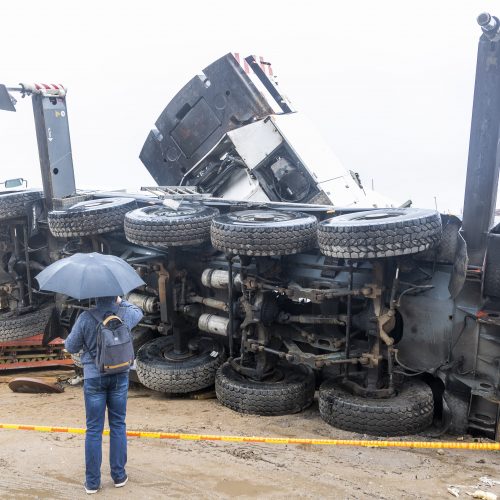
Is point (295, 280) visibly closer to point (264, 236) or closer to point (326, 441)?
point (264, 236)

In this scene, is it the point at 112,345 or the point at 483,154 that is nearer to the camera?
the point at 112,345

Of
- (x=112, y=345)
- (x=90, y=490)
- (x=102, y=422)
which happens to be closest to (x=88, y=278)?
(x=112, y=345)

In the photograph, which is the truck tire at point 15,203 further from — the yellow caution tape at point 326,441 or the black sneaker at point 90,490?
the black sneaker at point 90,490

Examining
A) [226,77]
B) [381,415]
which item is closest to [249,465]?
[381,415]

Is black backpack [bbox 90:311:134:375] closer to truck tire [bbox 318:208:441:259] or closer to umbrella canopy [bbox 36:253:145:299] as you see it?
umbrella canopy [bbox 36:253:145:299]

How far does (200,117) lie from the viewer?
763 centimetres

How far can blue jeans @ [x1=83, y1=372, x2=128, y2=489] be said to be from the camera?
3248 millimetres

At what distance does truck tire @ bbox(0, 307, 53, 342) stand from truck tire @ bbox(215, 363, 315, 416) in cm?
255

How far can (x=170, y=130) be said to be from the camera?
7.88 meters

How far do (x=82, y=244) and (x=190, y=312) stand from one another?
1.38 metres

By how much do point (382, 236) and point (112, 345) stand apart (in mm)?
1900

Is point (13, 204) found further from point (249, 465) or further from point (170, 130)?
point (249, 465)

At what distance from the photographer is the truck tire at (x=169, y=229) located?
15.9ft

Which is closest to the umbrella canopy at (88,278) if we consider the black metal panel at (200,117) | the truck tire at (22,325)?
the truck tire at (22,325)
